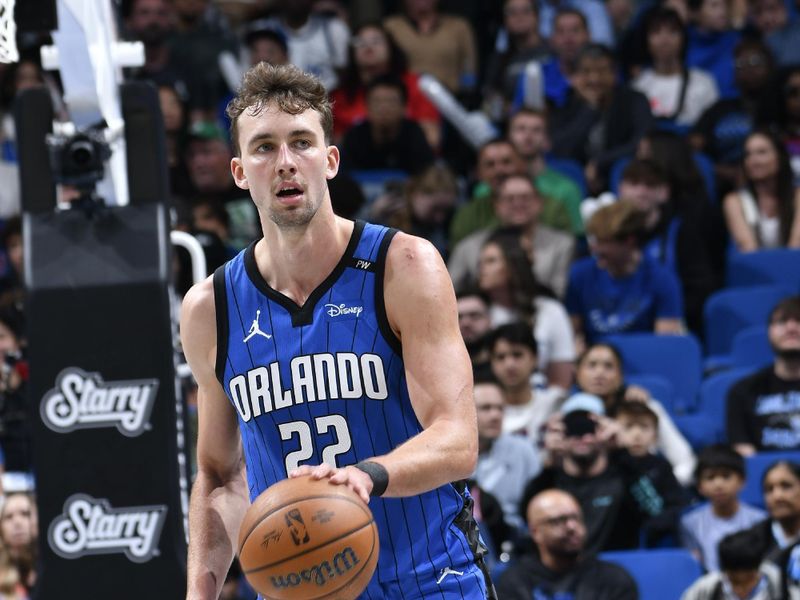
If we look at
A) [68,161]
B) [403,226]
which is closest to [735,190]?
[403,226]

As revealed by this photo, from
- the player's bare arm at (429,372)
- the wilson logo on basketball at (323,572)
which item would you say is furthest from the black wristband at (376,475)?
the wilson logo on basketball at (323,572)

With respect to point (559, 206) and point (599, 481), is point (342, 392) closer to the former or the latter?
point (599, 481)

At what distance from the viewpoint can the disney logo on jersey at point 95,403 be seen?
602 cm

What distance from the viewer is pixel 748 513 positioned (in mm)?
8188

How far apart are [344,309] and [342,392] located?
0.21 m

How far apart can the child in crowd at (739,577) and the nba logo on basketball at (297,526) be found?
179 inches

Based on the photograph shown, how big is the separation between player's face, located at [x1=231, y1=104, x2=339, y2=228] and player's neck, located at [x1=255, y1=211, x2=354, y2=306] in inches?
5.0

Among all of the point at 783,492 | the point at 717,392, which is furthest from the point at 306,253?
the point at 717,392

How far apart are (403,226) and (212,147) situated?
5.45 feet

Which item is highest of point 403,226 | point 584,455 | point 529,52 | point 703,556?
point 529,52

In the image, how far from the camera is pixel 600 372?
891cm

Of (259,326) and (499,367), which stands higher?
(499,367)

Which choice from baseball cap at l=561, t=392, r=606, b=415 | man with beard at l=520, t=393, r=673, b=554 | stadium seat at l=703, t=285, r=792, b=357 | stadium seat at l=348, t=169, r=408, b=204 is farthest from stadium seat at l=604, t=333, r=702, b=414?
stadium seat at l=348, t=169, r=408, b=204

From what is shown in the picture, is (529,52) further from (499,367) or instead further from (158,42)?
(499,367)
